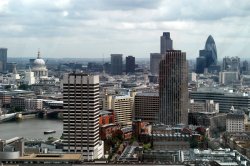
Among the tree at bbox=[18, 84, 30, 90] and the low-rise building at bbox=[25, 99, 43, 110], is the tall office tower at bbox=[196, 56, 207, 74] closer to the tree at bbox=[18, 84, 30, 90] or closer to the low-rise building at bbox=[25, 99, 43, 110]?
the low-rise building at bbox=[25, 99, 43, 110]

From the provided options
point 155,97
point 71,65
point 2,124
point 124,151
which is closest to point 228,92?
point 155,97

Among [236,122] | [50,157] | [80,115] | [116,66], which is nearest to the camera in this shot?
[50,157]

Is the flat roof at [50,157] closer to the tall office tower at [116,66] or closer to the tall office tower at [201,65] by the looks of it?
the tall office tower at [201,65]

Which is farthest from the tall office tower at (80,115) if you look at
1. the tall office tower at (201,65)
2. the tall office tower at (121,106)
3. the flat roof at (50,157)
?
the tall office tower at (201,65)

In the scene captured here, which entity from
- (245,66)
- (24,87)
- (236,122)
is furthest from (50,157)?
(24,87)

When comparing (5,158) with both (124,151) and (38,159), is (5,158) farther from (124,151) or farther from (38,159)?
(124,151)

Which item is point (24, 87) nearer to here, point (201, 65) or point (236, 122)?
point (201, 65)
